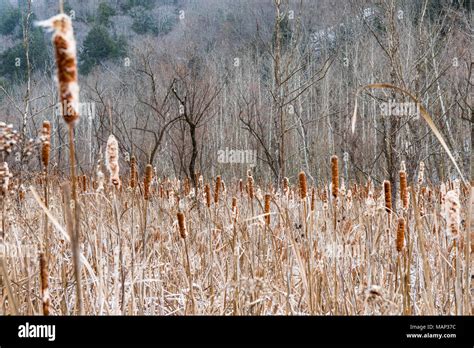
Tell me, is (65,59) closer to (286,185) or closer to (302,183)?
(302,183)

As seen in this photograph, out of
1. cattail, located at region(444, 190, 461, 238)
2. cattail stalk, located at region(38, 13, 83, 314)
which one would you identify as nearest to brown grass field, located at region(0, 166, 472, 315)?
cattail, located at region(444, 190, 461, 238)

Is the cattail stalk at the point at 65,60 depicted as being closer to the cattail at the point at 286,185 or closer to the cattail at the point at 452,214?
the cattail at the point at 452,214

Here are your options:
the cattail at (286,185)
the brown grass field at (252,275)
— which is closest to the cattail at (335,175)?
the brown grass field at (252,275)

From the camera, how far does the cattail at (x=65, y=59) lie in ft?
1.73

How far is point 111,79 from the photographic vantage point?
40.2ft

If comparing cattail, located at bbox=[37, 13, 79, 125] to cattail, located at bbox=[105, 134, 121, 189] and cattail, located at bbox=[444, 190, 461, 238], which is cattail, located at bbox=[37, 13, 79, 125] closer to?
cattail, located at bbox=[105, 134, 121, 189]

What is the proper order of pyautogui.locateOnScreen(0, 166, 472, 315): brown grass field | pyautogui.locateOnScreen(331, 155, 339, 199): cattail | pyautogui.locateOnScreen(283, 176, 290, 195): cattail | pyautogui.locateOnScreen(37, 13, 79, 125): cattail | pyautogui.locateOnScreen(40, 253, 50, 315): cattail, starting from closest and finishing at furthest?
1. pyautogui.locateOnScreen(37, 13, 79, 125): cattail
2. pyautogui.locateOnScreen(40, 253, 50, 315): cattail
3. pyautogui.locateOnScreen(0, 166, 472, 315): brown grass field
4. pyautogui.locateOnScreen(331, 155, 339, 199): cattail
5. pyautogui.locateOnScreen(283, 176, 290, 195): cattail

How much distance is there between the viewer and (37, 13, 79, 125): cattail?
0.53 meters

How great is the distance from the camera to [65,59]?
0.53m

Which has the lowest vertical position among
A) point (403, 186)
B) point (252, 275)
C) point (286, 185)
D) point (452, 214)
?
point (252, 275)

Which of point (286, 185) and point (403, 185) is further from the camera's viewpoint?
point (286, 185)

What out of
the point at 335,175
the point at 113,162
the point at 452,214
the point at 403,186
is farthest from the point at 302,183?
the point at 113,162

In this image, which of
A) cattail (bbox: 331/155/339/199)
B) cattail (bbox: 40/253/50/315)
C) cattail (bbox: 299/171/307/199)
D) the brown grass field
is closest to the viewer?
cattail (bbox: 40/253/50/315)
